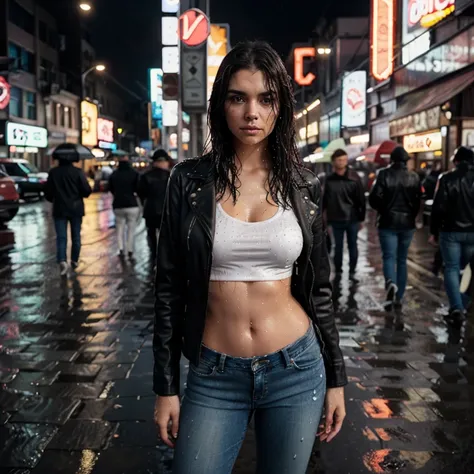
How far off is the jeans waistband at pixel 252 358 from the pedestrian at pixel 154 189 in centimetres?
829

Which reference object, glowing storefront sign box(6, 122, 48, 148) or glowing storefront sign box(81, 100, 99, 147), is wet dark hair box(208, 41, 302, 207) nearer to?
glowing storefront sign box(6, 122, 48, 148)

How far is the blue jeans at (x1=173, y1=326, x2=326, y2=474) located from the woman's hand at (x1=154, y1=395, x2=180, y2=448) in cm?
3

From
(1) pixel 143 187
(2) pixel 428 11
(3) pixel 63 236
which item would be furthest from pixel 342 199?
(2) pixel 428 11

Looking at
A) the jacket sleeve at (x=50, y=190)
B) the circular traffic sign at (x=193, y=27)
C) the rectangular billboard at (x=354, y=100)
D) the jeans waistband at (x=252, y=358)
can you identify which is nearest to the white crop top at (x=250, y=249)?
the jeans waistband at (x=252, y=358)

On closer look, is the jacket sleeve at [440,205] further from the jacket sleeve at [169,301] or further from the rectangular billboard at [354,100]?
the rectangular billboard at [354,100]

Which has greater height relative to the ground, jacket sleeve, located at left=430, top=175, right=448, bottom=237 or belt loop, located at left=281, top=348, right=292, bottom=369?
jacket sleeve, located at left=430, top=175, right=448, bottom=237

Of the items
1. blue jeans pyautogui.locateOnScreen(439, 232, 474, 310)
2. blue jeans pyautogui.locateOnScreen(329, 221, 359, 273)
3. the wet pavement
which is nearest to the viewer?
the wet pavement

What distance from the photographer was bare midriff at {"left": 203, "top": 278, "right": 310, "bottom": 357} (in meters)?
2.01

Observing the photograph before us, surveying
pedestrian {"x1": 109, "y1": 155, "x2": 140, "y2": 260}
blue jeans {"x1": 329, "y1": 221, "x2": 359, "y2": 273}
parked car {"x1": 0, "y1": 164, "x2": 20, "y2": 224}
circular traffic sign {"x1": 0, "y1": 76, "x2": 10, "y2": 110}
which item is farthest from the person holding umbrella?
circular traffic sign {"x1": 0, "y1": 76, "x2": 10, "y2": 110}

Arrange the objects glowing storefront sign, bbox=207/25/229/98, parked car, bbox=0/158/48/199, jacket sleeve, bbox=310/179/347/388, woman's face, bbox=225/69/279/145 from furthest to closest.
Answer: parked car, bbox=0/158/48/199 < glowing storefront sign, bbox=207/25/229/98 < jacket sleeve, bbox=310/179/347/388 < woman's face, bbox=225/69/279/145

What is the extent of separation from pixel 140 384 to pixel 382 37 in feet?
67.9

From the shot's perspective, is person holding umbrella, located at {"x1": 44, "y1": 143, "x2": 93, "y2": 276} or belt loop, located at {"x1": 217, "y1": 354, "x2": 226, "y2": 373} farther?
person holding umbrella, located at {"x1": 44, "y1": 143, "x2": 93, "y2": 276}

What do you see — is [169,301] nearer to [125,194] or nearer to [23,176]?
[125,194]

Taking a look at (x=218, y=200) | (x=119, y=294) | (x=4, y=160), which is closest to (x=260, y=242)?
(x=218, y=200)
